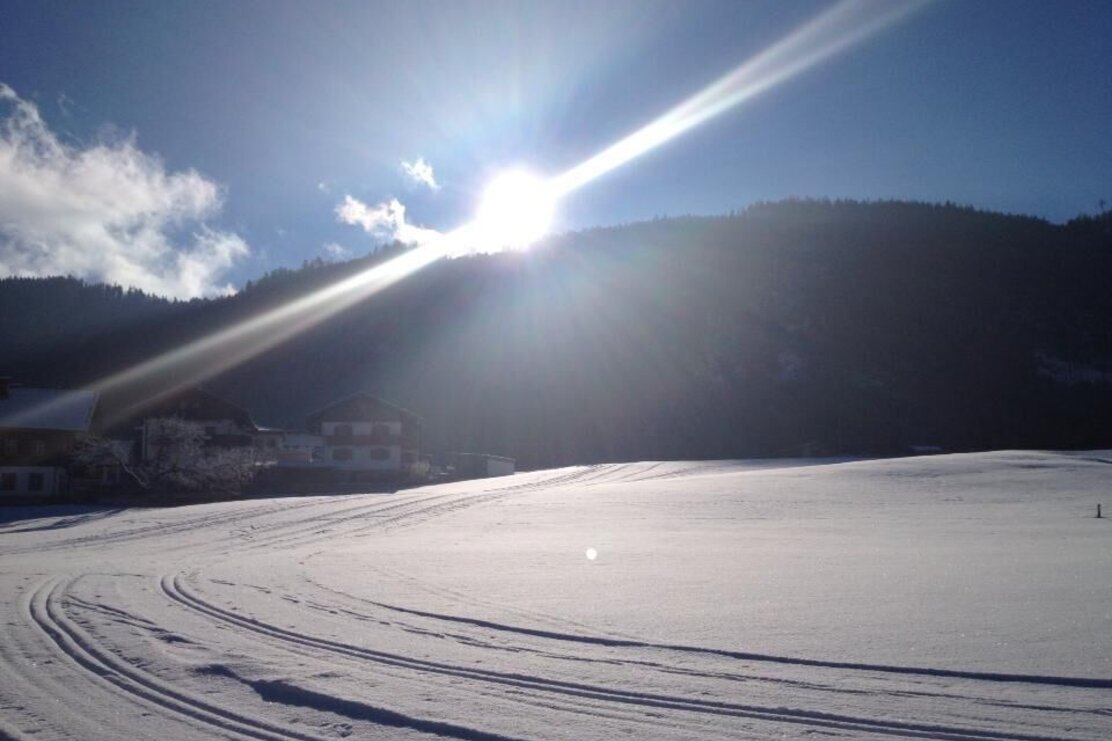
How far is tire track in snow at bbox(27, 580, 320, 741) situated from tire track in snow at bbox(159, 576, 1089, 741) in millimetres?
1786

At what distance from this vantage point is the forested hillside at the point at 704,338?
111250mm

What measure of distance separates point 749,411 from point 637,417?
15.0m

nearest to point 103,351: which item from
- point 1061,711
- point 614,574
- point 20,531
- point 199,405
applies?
point 199,405

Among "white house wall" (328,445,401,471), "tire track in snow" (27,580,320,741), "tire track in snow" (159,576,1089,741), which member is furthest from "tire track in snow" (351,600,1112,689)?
"white house wall" (328,445,401,471)

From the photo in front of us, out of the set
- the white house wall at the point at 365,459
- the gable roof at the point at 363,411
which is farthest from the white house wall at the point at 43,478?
the gable roof at the point at 363,411

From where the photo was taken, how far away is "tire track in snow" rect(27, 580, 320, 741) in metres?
6.93

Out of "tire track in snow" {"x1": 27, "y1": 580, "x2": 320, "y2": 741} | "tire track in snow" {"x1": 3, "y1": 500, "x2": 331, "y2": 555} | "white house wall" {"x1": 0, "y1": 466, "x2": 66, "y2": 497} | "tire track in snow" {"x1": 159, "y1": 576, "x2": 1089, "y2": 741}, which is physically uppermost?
"white house wall" {"x1": 0, "y1": 466, "x2": 66, "y2": 497}

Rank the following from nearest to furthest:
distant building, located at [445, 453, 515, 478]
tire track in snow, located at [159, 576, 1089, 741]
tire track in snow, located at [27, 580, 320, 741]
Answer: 1. tire track in snow, located at [159, 576, 1089, 741]
2. tire track in snow, located at [27, 580, 320, 741]
3. distant building, located at [445, 453, 515, 478]

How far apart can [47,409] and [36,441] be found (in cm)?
401

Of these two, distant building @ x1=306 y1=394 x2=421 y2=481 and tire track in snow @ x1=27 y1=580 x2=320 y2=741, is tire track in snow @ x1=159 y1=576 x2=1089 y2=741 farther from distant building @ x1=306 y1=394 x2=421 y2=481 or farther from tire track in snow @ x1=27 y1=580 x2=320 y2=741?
distant building @ x1=306 y1=394 x2=421 y2=481

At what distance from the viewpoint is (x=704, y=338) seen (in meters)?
140

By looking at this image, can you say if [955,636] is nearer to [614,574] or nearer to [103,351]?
[614,574]

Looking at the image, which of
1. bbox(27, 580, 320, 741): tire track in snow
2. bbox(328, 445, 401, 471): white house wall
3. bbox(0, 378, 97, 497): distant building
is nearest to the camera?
bbox(27, 580, 320, 741): tire track in snow

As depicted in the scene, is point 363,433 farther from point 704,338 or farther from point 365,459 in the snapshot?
point 704,338
